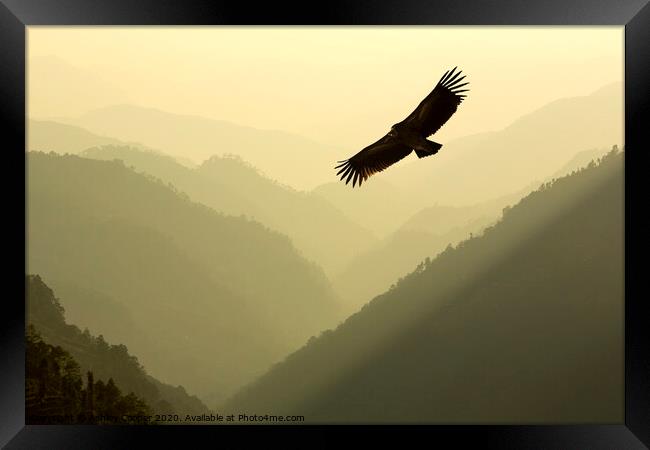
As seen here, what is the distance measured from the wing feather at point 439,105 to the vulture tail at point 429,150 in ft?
0.27

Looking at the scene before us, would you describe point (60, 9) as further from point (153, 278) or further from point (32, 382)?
point (32, 382)

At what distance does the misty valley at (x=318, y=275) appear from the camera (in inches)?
107

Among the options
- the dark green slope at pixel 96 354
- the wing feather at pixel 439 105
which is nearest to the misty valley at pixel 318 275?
the dark green slope at pixel 96 354

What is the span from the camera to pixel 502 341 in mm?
2740

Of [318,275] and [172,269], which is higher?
[172,269]

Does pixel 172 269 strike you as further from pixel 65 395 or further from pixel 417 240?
pixel 417 240

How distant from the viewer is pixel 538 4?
8.78 ft

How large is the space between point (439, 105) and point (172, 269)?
1.36 metres

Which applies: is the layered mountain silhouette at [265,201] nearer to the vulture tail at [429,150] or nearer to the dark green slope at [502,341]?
the dark green slope at [502,341]

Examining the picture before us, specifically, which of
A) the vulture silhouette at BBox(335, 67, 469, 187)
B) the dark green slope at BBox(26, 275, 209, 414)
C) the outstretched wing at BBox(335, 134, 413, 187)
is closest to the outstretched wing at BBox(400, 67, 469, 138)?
the vulture silhouette at BBox(335, 67, 469, 187)

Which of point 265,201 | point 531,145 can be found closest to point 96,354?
→ point 265,201

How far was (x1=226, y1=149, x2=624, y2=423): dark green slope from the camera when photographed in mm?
2727

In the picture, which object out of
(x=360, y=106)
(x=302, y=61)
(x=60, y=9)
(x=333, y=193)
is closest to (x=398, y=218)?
(x=333, y=193)

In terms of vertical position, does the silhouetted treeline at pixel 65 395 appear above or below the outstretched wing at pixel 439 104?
below
